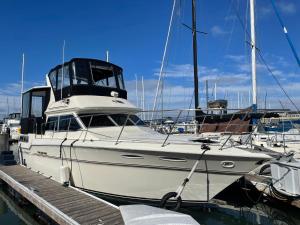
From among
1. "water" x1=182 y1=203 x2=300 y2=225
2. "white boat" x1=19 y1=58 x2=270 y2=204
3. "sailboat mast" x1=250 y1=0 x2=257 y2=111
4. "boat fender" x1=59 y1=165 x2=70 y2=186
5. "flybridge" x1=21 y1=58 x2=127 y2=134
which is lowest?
"water" x1=182 y1=203 x2=300 y2=225

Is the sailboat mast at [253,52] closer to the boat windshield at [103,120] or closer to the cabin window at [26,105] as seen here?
the boat windshield at [103,120]

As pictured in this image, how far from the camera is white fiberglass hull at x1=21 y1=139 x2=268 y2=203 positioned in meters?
6.41

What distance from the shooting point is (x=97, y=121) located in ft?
29.0

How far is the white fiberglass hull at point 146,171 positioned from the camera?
641 cm

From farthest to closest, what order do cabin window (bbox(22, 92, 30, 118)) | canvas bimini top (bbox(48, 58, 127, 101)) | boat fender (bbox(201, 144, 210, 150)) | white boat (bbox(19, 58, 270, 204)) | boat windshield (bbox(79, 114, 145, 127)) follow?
cabin window (bbox(22, 92, 30, 118)) < canvas bimini top (bbox(48, 58, 127, 101)) < boat windshield (bbox(79, 114, 145, 127)) < white boat (bbox(19, 58, 270, 204)) < boat fender (bbox(201, 144, 210, 150))

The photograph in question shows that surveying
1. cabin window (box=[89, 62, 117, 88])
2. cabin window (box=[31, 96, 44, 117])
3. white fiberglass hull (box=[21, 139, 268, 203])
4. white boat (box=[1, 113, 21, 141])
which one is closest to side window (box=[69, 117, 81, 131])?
white fiberglass hull (box=[21, 139, 268, 203])

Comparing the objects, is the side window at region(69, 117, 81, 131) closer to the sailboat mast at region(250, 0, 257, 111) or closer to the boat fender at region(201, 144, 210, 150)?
the boat fender at region(201, 144, 210, 150)

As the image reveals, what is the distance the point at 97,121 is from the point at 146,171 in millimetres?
2612

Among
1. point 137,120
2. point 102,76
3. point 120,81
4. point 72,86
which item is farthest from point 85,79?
point 137,120

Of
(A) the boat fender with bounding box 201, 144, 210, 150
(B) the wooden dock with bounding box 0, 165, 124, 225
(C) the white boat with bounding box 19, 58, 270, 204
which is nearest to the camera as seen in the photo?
(B) the wooden dock with bounding box 0, 165, 124, 225

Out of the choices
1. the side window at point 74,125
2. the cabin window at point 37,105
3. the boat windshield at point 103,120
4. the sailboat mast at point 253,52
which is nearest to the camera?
the side window at point 74,125

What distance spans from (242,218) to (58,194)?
4.54 m

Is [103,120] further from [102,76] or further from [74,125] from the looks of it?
[102,76]

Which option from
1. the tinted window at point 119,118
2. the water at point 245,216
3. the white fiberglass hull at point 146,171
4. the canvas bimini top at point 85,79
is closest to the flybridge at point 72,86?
the canvas bimini top at point 85,79
